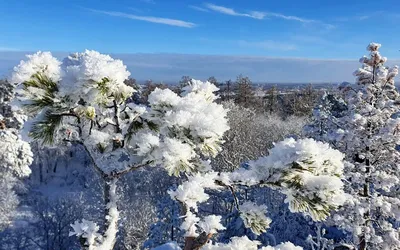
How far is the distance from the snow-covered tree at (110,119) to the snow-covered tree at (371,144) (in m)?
10.5

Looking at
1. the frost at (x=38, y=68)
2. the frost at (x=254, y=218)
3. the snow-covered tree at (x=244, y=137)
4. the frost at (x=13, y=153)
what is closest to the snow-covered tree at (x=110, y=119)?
the frost at (x=38, y=68)

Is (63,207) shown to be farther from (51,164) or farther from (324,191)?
(324,191)

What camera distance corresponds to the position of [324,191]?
2936 mm

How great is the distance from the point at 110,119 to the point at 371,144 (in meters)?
11.2

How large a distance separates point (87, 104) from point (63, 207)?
29265 mm

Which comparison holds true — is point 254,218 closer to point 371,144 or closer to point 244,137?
point 371,144

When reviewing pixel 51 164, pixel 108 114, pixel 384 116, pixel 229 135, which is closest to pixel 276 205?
pixel 229 135

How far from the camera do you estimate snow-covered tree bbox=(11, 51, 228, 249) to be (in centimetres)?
316

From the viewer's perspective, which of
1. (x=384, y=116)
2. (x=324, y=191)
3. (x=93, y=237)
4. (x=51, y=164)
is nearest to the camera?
(x=324, y=191)


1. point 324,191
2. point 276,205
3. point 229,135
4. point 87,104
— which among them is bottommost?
point 276,205

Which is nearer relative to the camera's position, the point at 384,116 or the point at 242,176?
the point at 242,176

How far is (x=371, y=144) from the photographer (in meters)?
13.2

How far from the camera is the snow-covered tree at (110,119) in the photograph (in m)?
3.16

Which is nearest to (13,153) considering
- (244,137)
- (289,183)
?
(289,183)
